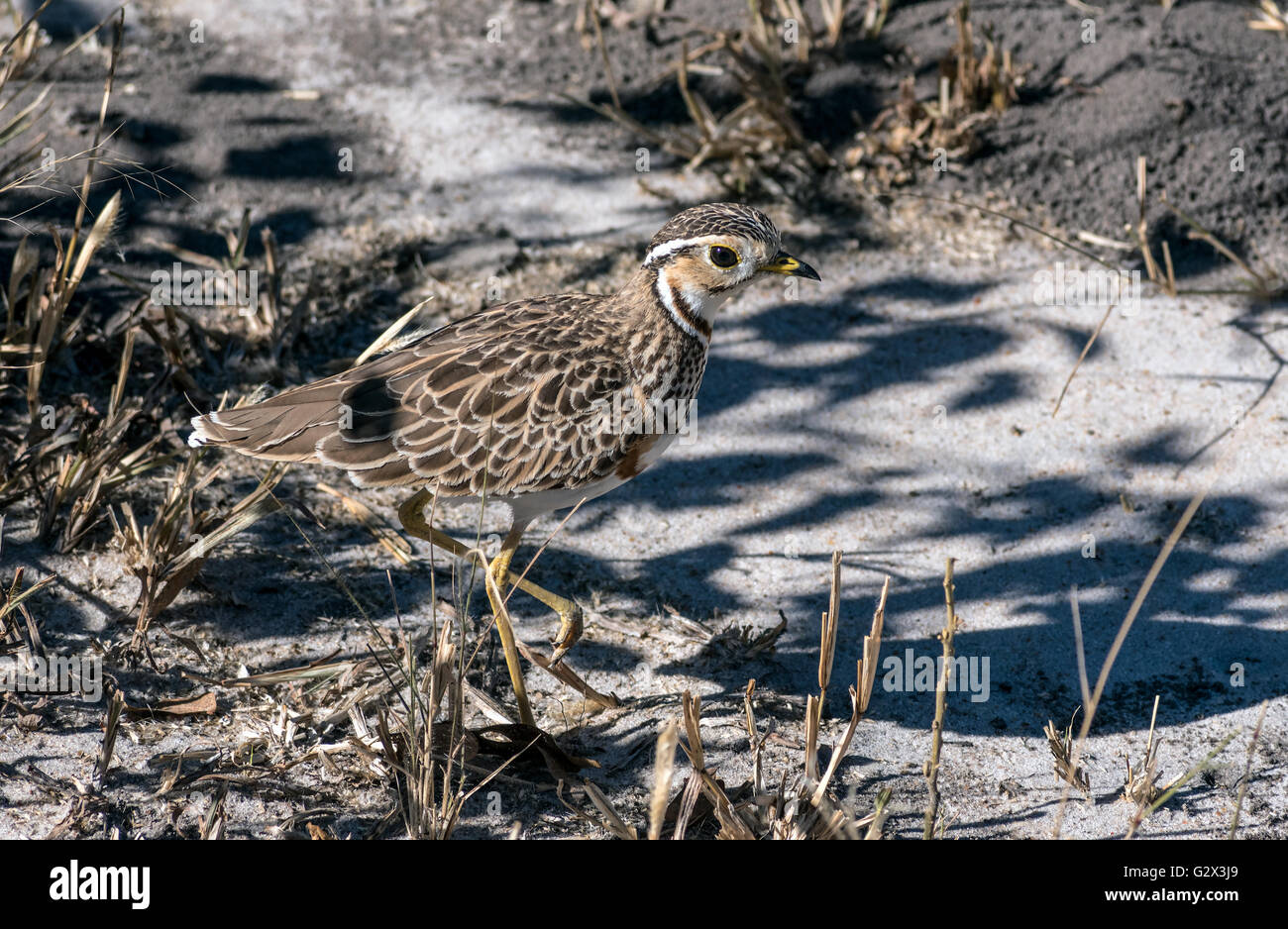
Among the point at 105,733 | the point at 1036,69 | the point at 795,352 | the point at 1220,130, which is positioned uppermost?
the point at 1036,69

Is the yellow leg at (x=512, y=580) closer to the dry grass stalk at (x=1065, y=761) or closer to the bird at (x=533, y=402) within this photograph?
the bird at (x=533, y=402)

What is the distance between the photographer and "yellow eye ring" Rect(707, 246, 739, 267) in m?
4.95

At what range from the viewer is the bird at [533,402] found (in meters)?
4.79

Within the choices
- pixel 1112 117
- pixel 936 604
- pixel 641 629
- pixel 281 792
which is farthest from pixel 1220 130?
pixel 281 792

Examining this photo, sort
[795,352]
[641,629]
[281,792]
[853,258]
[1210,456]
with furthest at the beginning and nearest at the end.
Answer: [853,258] < [795,352] < [1210,456] < [641,629] < [281,792]

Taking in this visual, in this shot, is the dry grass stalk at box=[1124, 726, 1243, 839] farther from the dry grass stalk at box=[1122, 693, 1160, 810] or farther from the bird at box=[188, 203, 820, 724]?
the bird at box=[188, 203, 820, 724]

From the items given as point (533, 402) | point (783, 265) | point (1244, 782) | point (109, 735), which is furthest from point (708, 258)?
point (109, 735)

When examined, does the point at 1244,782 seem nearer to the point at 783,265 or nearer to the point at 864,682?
the point at 864,682

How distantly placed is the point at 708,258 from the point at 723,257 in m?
0.06

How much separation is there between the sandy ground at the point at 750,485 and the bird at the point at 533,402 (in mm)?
789

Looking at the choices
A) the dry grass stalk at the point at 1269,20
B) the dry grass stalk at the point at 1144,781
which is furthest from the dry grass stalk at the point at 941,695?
the dry grass stalk at the point at 1269,20

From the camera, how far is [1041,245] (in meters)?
7.46
